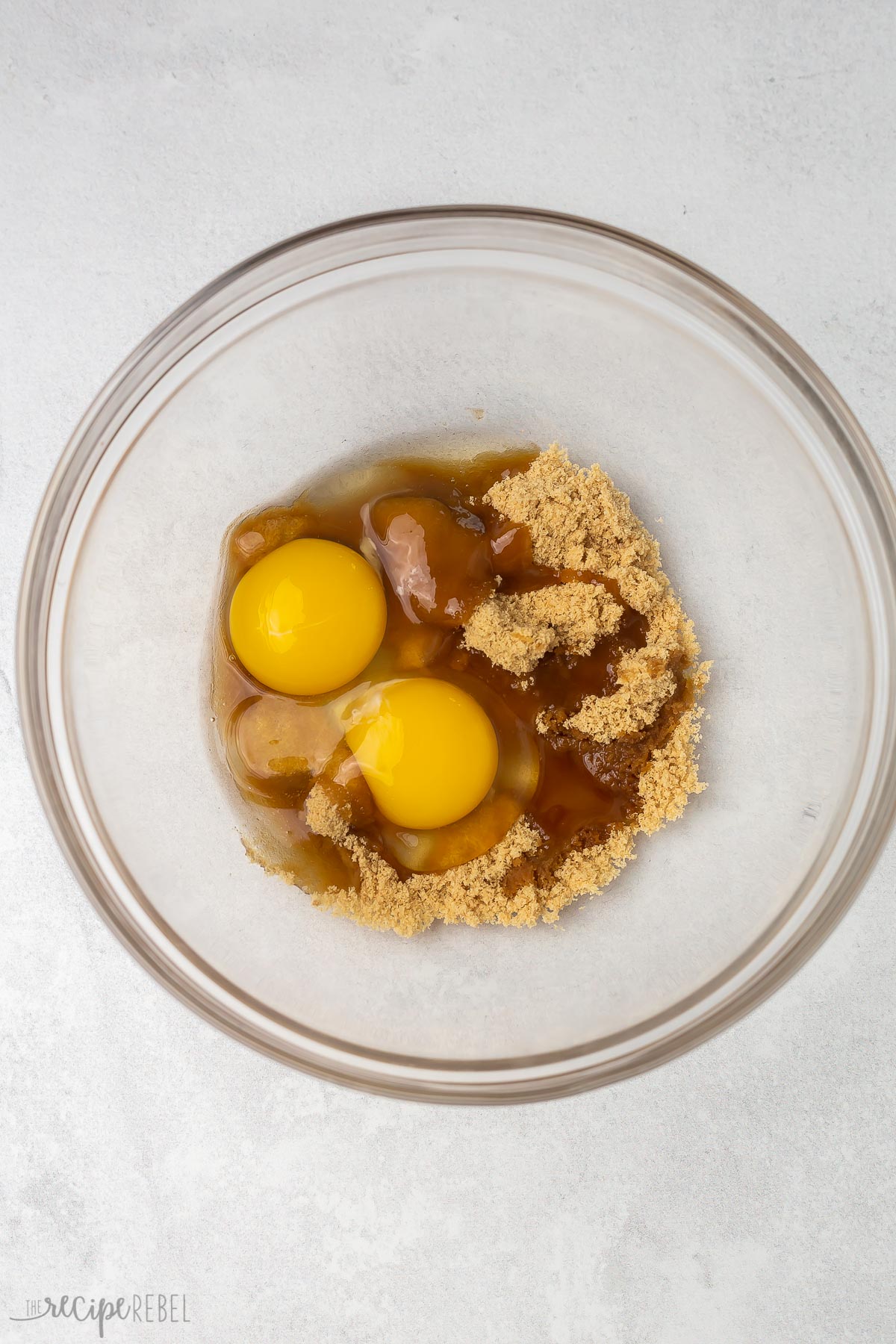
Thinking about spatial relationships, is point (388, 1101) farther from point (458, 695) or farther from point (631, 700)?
point (631, 700)

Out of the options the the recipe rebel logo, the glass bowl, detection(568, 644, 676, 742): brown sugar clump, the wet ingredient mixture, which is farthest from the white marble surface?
detection(568, 644, 676, 742): brown sugar clump

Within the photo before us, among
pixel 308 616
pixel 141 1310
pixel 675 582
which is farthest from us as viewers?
pixel 141 1310

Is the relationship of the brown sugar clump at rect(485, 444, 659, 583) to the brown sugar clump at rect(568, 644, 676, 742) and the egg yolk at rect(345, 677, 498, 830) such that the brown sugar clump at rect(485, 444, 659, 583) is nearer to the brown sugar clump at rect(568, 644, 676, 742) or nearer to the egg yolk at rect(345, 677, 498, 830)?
the brown sugar clump at rect(568, 644, 676, 742)

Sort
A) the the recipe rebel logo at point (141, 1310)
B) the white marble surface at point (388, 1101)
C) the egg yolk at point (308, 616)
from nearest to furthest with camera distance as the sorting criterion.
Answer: the egg yolk at point (308, 616) → the white marble surface at point (388, 1101) → the the recipe rebel logo at point (141, 1310)

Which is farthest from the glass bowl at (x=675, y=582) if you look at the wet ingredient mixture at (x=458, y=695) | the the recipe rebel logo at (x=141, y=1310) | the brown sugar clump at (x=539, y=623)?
the the recipe rebel logo at (x=141, y=1310)

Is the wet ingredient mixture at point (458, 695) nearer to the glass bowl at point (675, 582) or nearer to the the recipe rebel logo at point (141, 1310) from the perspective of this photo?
the glass bowl at point (675, 582)

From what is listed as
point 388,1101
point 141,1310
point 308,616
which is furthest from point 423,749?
point 141,1310

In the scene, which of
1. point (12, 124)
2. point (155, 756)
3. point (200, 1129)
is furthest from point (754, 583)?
point (12, 124)
